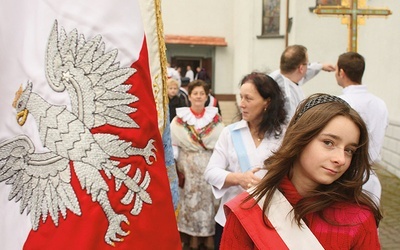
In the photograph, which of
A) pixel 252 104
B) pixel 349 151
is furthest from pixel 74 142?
pixel 252 104

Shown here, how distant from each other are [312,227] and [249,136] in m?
1.33

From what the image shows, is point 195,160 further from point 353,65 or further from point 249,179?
point 249,179

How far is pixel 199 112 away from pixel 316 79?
30.1 ft

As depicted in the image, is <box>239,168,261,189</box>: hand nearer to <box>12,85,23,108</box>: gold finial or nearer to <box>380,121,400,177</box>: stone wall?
<box>12,85,23,108</box>: gold finial

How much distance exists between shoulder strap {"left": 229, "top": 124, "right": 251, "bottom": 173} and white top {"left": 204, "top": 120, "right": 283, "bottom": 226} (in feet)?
0.06

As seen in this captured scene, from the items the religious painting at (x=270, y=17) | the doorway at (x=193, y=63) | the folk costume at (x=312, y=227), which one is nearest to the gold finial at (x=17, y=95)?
the folk costume at (x=312, y=227)

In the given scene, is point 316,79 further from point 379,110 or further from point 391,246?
Answer: point 379,110

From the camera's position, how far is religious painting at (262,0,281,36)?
55.7 ft

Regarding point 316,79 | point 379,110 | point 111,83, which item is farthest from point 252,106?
point 316,79

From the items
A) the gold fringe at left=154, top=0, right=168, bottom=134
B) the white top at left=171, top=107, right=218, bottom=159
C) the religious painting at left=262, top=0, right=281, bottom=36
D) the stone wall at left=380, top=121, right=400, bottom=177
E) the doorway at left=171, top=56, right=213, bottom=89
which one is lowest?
the stone wall at left=380, top=121, right=400, bottom=177

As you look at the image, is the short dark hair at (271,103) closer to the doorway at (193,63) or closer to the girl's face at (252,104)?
the girl's face at (252,104)

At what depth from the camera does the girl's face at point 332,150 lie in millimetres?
1518

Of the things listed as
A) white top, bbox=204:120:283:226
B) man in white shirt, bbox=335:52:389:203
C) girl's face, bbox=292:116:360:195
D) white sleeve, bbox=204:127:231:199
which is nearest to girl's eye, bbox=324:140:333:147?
girl's face, bbox=292:116:360:195

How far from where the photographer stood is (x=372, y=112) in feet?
12.1
